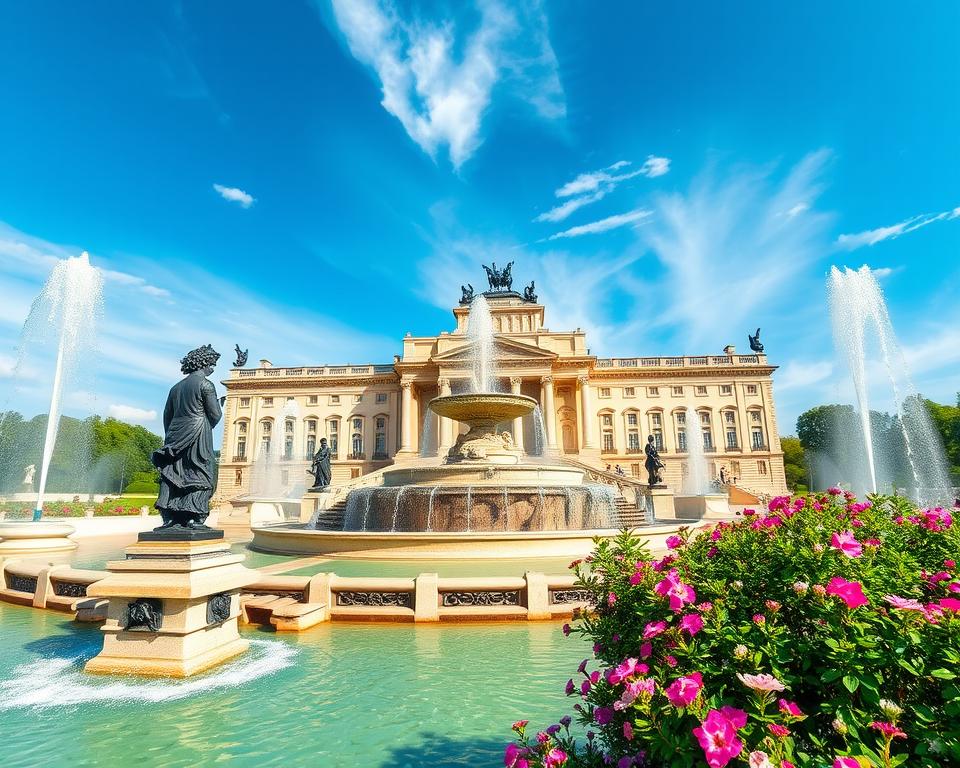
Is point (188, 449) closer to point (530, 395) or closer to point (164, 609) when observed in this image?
point (164, 609)

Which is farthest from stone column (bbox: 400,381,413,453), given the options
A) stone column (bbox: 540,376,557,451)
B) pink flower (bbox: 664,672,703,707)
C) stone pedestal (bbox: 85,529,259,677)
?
pink flower (bbox: 664,672,703,707)

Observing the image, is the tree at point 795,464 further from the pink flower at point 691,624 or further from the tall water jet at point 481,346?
the pink flower at point 691,624

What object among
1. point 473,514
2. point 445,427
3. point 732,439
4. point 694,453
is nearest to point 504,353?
point 445,427

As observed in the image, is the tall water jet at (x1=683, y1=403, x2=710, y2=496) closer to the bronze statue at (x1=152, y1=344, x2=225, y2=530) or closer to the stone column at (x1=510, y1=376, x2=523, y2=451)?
the stone column at (x1=510, y1=376, x2=523, y2=451)

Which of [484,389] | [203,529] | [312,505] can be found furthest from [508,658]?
[484,389]

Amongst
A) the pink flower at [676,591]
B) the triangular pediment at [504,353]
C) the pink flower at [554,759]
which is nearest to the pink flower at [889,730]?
the pink flower at [676,591]

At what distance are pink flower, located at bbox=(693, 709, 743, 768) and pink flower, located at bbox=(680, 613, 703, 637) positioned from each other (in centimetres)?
41

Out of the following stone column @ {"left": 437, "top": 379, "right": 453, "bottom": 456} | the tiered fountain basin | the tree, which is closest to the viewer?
the tiered fountain basin

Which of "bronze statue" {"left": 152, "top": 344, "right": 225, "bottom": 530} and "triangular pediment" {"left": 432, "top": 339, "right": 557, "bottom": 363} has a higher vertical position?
"triangular pediment" {"left": 432, "top": 339, "right": 557, "bottom": 363}

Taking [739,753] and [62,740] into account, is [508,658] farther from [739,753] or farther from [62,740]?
[739,753]

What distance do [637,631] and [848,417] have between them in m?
96.0

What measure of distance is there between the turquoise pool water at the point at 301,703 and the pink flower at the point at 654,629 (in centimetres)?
218

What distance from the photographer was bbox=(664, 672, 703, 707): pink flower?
1982 millimetres

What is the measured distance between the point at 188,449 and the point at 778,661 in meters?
6.11
